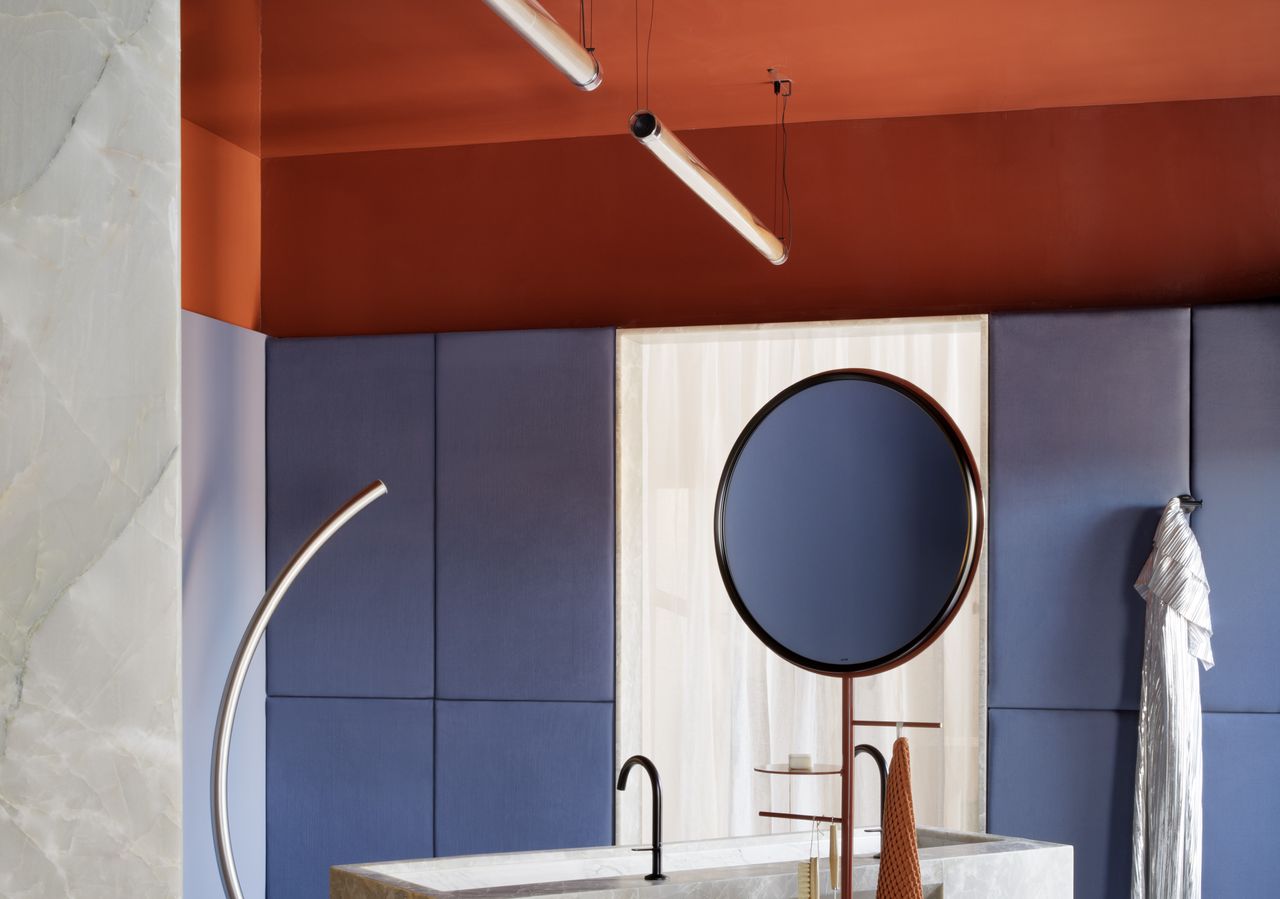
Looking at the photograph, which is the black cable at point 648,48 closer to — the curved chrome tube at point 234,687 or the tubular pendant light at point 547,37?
the tubular pendant light at point 547,37

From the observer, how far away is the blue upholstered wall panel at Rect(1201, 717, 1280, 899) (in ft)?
13.8

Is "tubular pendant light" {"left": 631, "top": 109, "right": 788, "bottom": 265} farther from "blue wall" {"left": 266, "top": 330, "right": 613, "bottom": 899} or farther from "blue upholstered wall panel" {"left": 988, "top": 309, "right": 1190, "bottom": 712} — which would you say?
"blue upholstered wall panel" {"left": 988, "top": 309, "right": 1190, "bottom": 712}

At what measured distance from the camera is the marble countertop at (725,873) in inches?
76.3

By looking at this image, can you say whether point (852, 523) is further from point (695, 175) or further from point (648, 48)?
point (648, 48)

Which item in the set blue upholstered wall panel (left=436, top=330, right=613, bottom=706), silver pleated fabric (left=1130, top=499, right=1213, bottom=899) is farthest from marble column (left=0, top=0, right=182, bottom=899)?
silver pleated fabric (left=1130, top=499, right=1213, bottom=899)

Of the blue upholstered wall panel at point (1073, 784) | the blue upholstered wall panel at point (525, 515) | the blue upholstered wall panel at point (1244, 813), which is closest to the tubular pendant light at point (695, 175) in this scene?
the blue upholstered wall panel at point (525, 515)

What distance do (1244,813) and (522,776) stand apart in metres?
2.63

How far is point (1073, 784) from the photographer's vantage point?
4383 millimetres

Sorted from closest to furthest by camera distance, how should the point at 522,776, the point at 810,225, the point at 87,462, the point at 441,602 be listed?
the point at 87,462 < the point at 522,776 < the point at 441,602 < the point at 810,225

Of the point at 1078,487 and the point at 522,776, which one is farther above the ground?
the point at 1078,487

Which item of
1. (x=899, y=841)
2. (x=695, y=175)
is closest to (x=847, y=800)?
(x=899, y=841)

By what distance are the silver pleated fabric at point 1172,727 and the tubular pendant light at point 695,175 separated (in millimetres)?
1760

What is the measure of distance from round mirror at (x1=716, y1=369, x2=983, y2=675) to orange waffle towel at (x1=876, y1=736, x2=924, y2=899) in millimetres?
132

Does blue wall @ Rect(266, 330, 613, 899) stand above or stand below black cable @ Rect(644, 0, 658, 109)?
below
